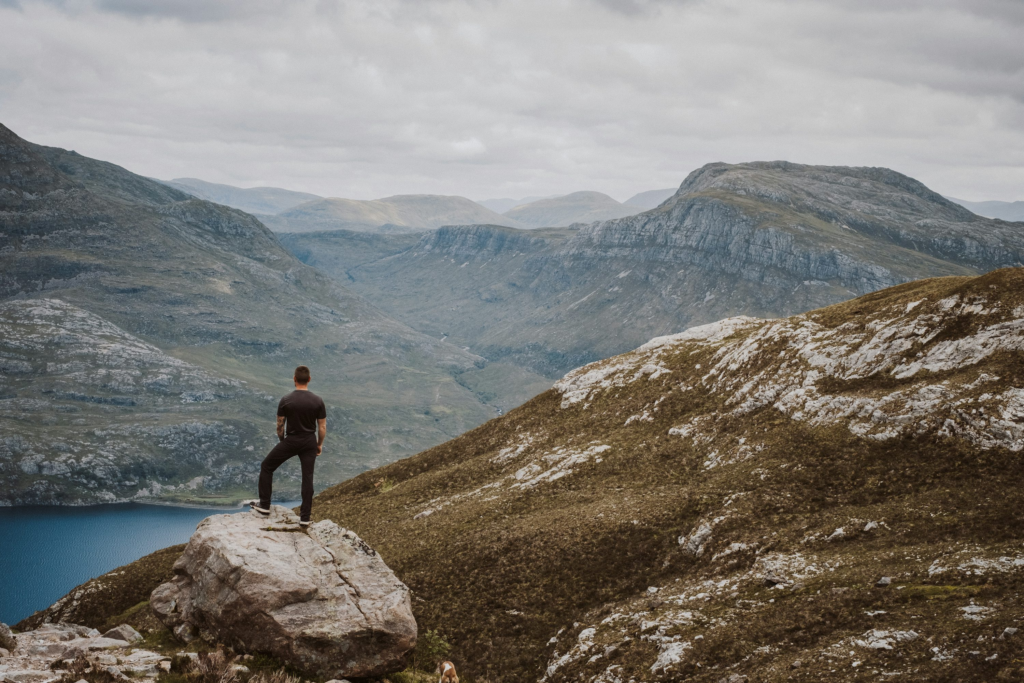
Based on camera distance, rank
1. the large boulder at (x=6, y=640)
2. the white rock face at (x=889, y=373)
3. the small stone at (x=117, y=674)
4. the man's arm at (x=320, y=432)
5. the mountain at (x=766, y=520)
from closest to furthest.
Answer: the small stone at (x=117, y=674) < the man's arm at (x=320, y=432) < the large boulder at (x=6, y=640) < the mountain at (x=766, y=520) < the white rock face at (x=889, y=373)

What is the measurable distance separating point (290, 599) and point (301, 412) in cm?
702

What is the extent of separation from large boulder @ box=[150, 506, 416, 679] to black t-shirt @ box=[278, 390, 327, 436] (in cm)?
520

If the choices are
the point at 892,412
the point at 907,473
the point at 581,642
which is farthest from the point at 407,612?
the point at 892,412

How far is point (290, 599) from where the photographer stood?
78.7 ft

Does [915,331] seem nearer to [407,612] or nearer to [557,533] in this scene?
[557,533]

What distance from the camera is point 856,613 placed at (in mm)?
26328

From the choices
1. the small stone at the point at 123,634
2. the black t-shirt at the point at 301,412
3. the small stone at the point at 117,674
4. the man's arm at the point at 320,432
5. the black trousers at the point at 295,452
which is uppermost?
the black t-shirt at the point at 301,412

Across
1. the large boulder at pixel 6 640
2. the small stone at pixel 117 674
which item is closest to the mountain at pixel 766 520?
the small stone at pixel 117 674

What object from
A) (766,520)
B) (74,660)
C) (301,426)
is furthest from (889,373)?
(74,660)

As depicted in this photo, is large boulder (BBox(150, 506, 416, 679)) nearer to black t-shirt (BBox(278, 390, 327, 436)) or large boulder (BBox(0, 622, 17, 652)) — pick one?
large boulder (BBox(0, 622, 17, 652))

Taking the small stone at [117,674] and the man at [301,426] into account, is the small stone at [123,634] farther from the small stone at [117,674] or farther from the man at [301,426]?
the man at [301,426]

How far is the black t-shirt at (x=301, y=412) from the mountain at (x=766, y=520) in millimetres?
16485

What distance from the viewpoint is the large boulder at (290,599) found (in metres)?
23.5

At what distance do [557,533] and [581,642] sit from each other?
11305mm
